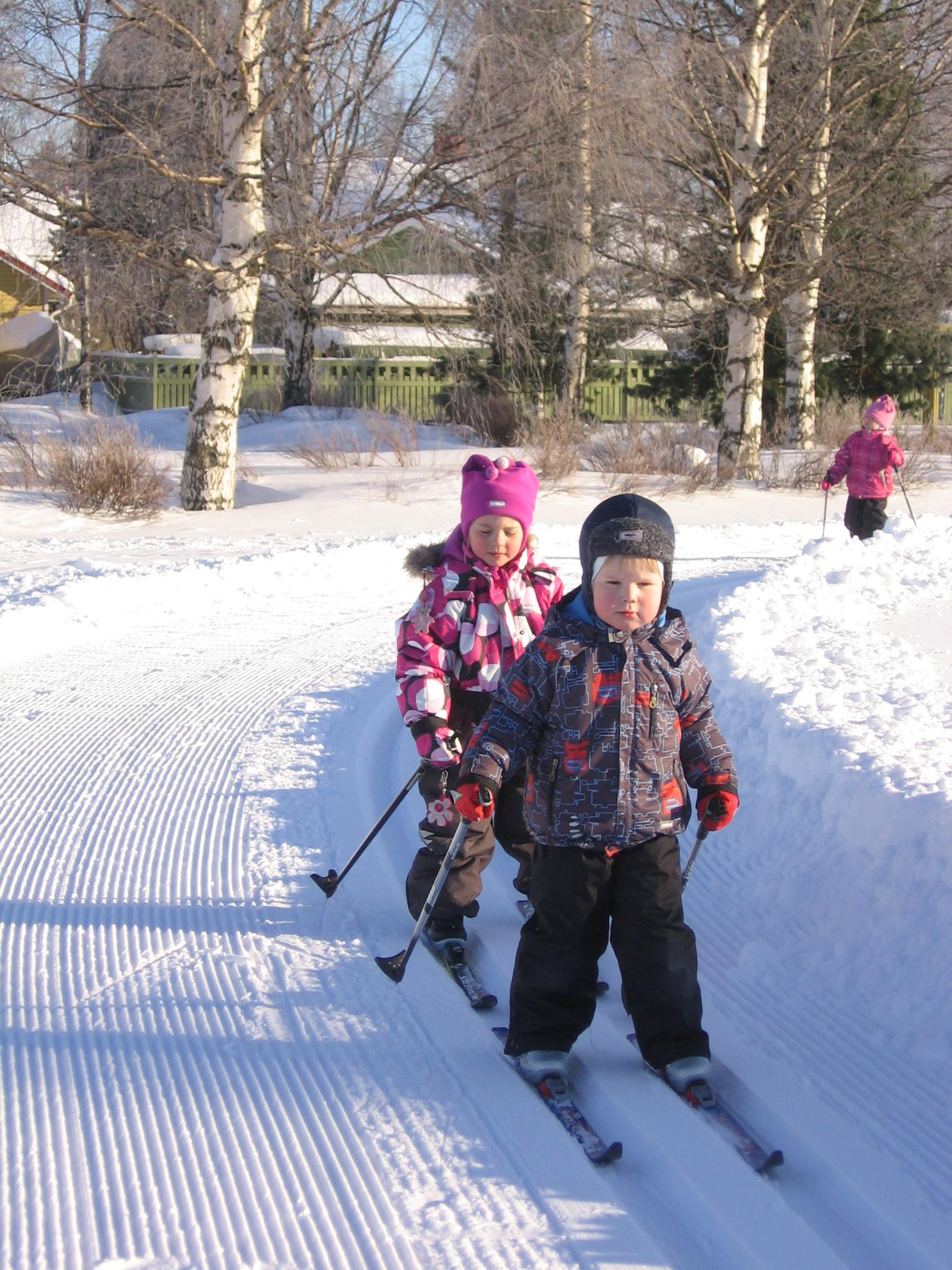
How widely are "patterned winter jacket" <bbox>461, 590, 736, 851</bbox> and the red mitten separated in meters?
0.02

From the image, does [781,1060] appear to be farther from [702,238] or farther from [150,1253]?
[702,238]

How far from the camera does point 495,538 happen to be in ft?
11.8

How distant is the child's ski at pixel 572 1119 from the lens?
2.65m

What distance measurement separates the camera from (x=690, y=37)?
16.4m

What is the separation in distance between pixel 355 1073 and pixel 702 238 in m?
18.7

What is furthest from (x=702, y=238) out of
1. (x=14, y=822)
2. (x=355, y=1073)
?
(x=355, y=1073)

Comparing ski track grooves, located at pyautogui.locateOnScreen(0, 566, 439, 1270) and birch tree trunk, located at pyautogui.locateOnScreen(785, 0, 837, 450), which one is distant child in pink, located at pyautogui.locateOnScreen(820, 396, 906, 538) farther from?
ski track grooves, located at pyautogui.locateOnScreen(0, 566, 439, 1270)

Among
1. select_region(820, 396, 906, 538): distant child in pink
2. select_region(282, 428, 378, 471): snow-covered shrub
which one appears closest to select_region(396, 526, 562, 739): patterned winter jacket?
select_region(820, 396, 906, 538): distant child in pink

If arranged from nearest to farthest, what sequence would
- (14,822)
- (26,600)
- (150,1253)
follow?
(150,1253)
(14,822)
(26,600)

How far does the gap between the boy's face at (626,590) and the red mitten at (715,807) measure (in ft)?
1.46

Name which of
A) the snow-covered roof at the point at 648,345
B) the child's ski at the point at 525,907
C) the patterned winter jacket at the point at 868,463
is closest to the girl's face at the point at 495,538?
the child's ski at the point at 525,907

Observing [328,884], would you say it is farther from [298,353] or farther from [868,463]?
[298,353]

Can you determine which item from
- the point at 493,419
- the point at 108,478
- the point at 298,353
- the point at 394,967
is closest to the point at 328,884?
the point at 394,967

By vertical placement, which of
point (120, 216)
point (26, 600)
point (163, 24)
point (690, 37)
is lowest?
point (26, 600)
